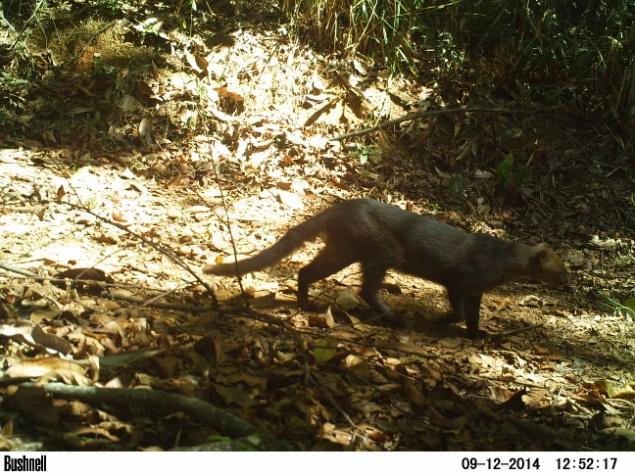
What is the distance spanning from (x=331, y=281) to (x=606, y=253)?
3357 millimetres

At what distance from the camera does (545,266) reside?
19.1 ft

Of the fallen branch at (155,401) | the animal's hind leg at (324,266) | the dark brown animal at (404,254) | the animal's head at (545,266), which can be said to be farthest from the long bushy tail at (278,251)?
the animal's head at (545,266)

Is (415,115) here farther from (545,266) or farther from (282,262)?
(282,262)

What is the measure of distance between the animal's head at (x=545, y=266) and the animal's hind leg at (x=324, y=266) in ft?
5.51

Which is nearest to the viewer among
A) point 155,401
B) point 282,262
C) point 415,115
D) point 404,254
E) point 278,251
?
point 155,401

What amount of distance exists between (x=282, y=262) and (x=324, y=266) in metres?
0.63

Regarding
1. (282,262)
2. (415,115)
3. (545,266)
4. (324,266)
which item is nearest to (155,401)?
(324,266)

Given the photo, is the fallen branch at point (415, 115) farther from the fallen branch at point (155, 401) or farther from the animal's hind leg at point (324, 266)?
the fallen branch at point (155, 401)

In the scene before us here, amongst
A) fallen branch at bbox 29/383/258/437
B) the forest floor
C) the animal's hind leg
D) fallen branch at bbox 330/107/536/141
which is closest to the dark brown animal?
the animal's hind leg

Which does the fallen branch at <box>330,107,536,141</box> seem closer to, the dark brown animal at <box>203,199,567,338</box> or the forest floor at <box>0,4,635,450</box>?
the forest floor at <box>0,4,635,450</box>

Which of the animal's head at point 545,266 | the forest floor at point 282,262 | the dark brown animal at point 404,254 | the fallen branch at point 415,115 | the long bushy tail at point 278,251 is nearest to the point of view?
the forest floor at point 282,262

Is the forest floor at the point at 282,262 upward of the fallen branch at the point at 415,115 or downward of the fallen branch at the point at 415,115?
downward

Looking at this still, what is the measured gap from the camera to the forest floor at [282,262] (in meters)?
3.45

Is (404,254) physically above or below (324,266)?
above
